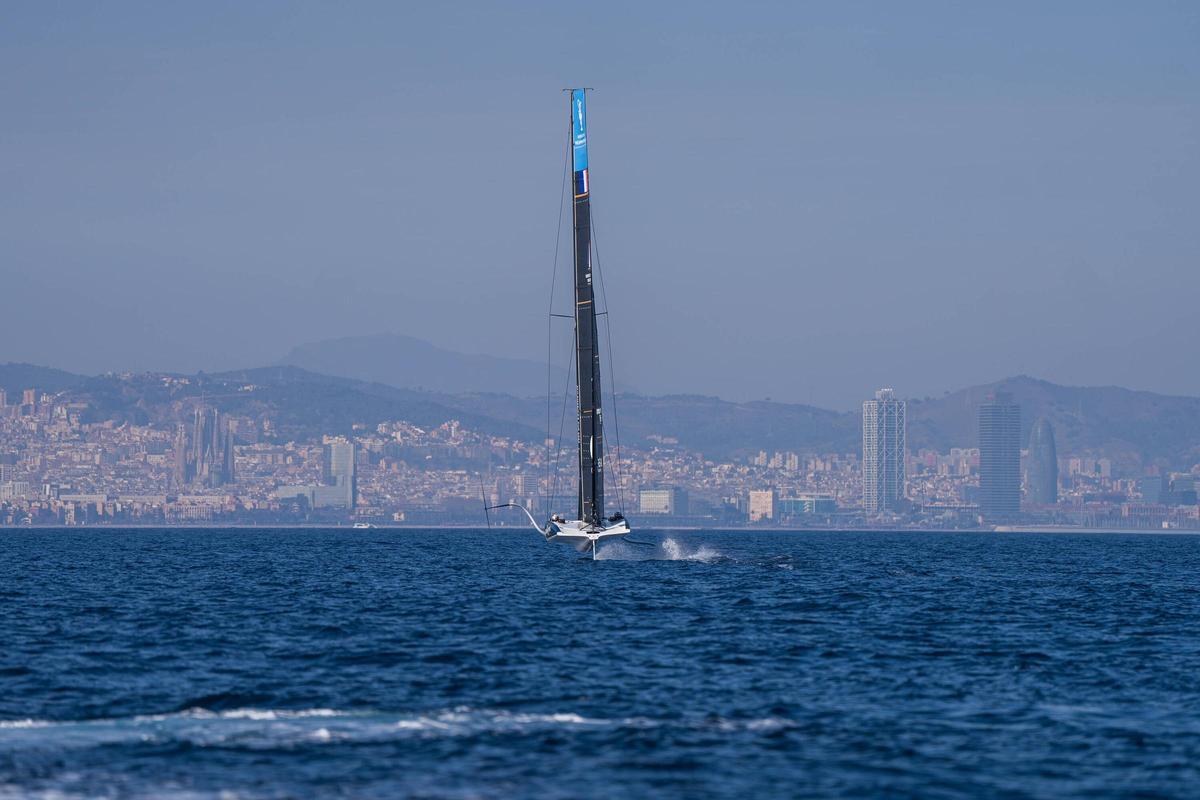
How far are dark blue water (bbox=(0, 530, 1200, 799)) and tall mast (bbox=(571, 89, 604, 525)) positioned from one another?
17669 mm

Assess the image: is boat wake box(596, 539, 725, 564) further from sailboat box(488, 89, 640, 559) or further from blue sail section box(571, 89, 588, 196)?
blue sail section box(571, 89, 588, 196)

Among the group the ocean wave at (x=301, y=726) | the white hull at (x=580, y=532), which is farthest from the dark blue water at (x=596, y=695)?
the white hull at (x=580, y=532)

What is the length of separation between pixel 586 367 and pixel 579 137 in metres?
14.1

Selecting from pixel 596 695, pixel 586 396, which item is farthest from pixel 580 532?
pixel 596 695

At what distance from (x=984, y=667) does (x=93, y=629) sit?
98.9 ft

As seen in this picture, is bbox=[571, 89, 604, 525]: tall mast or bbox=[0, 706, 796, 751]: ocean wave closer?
bbox=[0, 706, 796, 751]: ocean wave

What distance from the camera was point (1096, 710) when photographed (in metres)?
37.7

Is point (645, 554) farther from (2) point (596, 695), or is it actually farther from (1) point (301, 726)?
(1) point (301, 726)

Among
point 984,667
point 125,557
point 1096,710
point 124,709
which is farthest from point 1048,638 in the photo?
point 125,557

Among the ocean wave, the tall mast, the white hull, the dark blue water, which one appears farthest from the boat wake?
the ocean wave

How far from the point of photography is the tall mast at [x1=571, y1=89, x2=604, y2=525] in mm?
92938

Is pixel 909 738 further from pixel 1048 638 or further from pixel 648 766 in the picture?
pixel 1048 638

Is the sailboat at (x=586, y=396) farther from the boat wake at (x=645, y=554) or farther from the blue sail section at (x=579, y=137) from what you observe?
the boat wake at (x=645, y=554)

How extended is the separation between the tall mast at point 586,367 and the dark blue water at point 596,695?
58.0 feet
